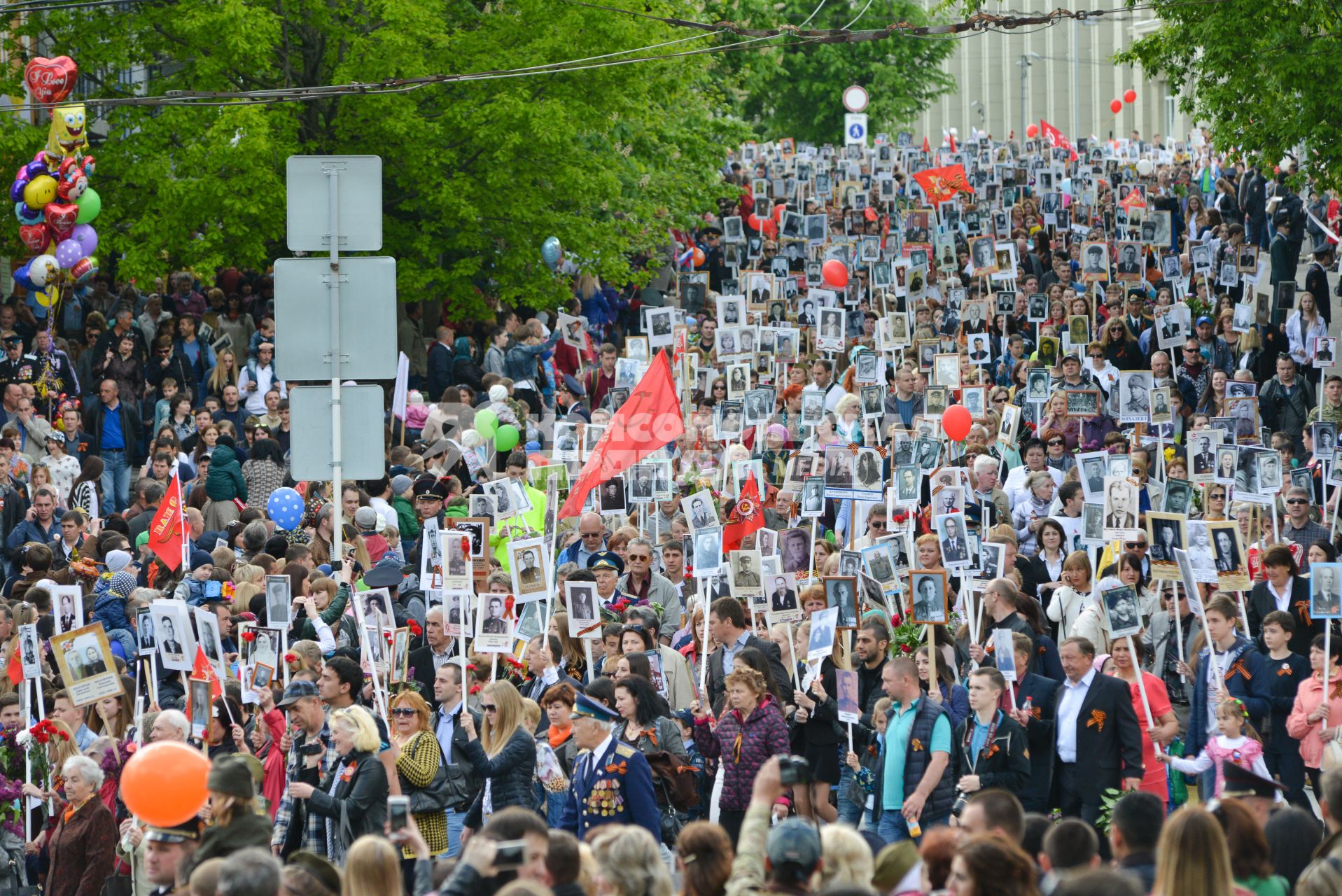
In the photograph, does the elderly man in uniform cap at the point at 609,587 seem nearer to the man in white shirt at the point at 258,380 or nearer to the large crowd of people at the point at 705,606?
the large crowd of people at the point at 705,606

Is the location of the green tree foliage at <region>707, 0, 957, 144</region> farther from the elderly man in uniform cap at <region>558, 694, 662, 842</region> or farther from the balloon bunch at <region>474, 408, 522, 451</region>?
the elderly man in uniform cap at <region>558, 694, 662, 842</region>

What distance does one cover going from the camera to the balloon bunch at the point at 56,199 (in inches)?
878

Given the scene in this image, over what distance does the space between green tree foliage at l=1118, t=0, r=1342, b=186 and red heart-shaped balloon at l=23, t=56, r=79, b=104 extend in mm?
12011

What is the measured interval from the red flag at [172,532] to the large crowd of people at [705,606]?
7 centimetres

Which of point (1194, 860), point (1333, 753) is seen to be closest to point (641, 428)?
point (1333, 753)

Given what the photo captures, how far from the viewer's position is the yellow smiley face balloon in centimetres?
2198

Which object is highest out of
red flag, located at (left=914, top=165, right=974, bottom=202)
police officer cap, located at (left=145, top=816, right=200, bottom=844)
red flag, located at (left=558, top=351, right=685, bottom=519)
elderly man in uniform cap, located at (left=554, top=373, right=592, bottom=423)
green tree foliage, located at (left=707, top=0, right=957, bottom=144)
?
green tree foliage, located at (left=707, top=0, right=957, bottom=144)


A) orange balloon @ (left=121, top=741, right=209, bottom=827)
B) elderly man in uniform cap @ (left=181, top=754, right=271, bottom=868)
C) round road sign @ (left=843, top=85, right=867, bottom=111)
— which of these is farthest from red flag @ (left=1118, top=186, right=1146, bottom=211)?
orange balloon @ (left=121, top=741, right=209, bottom=827)

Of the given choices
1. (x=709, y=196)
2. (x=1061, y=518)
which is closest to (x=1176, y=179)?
(x=709, y=196)

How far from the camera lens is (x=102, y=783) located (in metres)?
11.1

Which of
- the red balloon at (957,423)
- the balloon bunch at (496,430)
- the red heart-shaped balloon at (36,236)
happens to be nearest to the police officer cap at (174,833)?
the red balloon at (957,423)

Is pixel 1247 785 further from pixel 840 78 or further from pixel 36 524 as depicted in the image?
pixel 840 78

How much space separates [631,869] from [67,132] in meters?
17.1

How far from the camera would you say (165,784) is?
813 cm
